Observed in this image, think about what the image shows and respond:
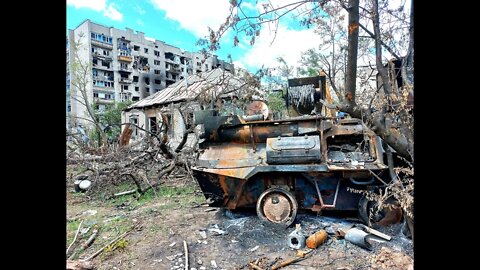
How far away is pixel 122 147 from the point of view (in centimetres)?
970

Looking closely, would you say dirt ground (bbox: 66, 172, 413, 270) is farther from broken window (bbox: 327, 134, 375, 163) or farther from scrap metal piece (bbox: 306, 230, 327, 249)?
broken window (bbox: 327, 134, 375, 163)

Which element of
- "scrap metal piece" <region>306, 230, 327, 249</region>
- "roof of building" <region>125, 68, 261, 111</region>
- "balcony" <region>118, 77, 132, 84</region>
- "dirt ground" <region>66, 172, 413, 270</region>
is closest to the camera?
"dirt ground" <region>66, 172, 413, 270</region>

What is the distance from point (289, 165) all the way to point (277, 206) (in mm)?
830

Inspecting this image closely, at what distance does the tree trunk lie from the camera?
315 centimetres

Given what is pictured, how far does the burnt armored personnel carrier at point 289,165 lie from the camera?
18.0 feet

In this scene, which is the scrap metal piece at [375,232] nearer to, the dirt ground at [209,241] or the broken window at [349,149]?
the dirt ground at [209,241]

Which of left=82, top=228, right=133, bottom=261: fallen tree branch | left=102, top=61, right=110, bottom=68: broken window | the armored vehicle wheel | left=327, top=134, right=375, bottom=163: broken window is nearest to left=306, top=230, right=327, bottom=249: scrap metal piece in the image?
the armored vehicle wheel

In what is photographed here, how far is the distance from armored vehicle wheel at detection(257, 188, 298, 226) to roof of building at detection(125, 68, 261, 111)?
4.18 m

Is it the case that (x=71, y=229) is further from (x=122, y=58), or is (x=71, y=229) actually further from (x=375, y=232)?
(x=122, y=58)

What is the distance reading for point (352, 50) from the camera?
327 cm

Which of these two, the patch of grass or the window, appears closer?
the patch of grass
